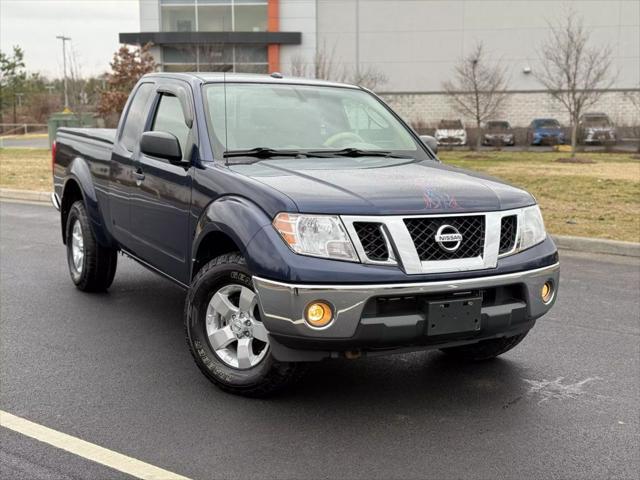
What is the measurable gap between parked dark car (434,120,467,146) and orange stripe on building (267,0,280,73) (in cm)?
1206

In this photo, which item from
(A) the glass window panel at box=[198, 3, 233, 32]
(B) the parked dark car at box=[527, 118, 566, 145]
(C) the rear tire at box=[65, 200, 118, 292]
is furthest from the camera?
(A) the glass window panel at box=[198, 3, 233, 32]

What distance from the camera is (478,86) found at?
39438 millimetres

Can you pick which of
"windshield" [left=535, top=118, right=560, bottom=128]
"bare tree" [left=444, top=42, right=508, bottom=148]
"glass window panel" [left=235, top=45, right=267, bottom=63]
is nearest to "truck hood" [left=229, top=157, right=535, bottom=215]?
"bare tree" [left=444, top=42, right=508, bottom=148]

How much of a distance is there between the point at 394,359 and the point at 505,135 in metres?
33.1

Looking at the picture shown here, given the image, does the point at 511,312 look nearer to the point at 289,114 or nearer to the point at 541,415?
the point at 541,415

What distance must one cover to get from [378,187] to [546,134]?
35568 millimetres

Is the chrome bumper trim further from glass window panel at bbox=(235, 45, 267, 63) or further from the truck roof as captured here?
glass window panel at bbox=(235, 45, 267, 63)

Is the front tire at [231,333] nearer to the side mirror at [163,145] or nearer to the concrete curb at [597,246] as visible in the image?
the side mirror at [163,145]

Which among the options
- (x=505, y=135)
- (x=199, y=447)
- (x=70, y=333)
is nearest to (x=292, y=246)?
(x=199, y=447)

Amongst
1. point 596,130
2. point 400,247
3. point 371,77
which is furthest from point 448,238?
point 371,77

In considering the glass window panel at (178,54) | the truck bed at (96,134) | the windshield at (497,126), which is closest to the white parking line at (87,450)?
the truck bed at (96,134)

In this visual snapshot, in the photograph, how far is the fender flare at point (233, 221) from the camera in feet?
13.1

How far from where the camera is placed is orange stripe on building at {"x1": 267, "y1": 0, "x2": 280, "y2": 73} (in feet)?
148

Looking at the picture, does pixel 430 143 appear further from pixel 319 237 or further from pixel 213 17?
pixel 213 17
